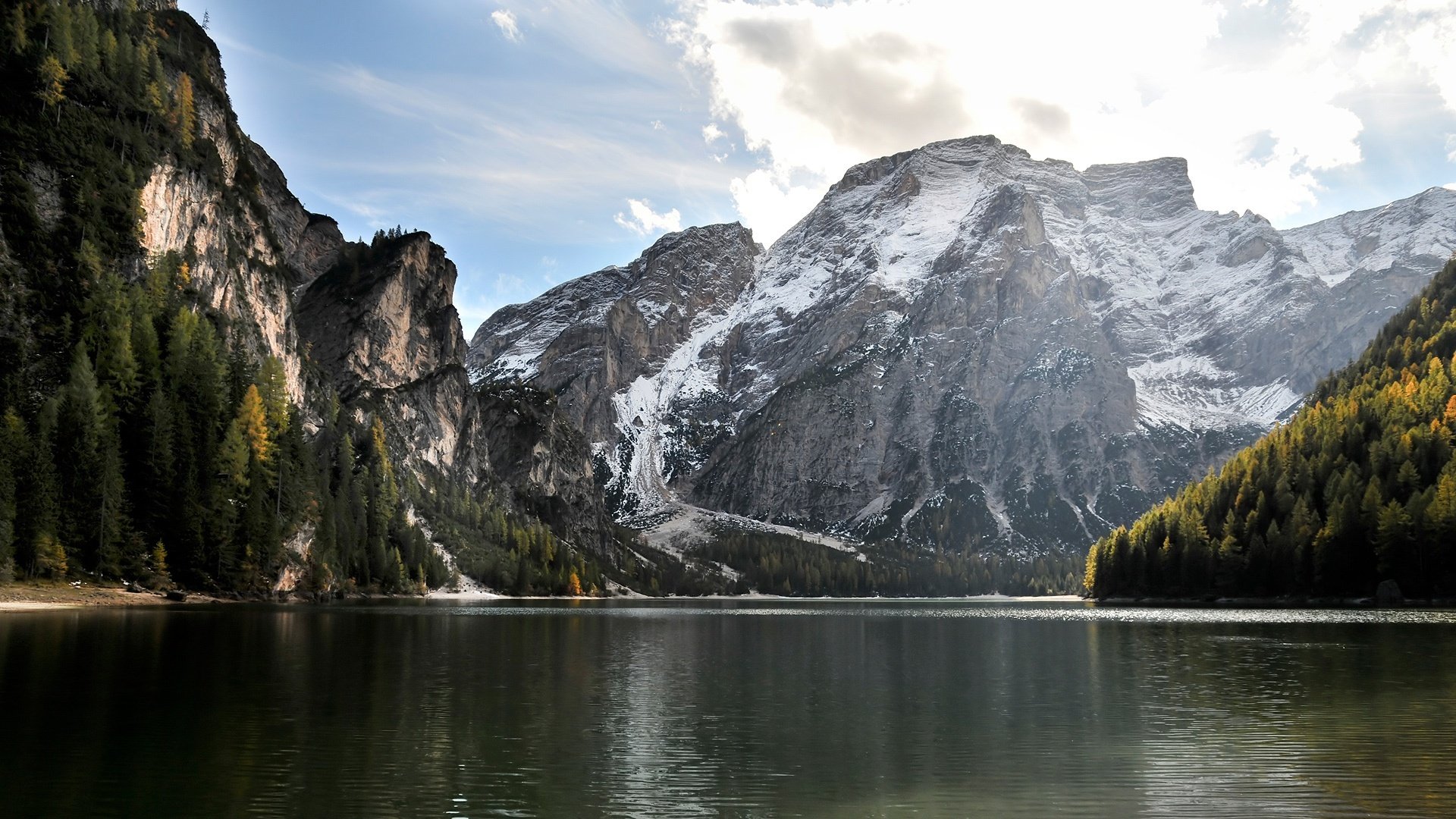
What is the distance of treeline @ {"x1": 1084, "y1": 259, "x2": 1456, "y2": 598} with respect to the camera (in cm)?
12456

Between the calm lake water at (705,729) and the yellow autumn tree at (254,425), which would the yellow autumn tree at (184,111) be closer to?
the yellow autumn tree at (254,425)

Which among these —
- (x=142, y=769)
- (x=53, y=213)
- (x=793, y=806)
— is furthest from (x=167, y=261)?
(x=793, y=806)

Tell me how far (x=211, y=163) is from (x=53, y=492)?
9510 centimetres

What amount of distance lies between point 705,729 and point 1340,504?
124813 millimetres

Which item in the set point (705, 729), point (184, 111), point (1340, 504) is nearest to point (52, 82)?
point (184, 111)

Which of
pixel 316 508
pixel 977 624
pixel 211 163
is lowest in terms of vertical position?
pixel 977 624

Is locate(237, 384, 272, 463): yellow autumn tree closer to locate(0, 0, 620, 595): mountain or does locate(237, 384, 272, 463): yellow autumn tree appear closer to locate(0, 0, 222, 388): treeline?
locate(0, 0, 620, 595): mountain

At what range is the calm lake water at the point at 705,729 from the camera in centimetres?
2408

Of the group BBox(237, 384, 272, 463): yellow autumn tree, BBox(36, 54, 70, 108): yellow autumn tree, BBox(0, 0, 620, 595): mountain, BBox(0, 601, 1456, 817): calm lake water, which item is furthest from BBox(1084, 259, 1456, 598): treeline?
BBox(36, 54, 70, 108): yellow autumn tree

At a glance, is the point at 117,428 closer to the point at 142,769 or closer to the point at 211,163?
the point at 211,163

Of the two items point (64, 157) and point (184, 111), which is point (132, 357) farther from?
point (184, 111)

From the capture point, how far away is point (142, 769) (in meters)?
25.8

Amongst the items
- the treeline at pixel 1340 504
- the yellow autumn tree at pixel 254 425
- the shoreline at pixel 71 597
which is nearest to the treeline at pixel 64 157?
the yellow autumn tree at pixel 254 425

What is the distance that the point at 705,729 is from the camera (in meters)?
35.0
